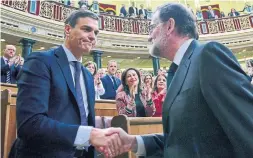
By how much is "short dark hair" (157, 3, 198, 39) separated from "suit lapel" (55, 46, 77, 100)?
23.9 inches

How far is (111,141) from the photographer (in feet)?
4.37

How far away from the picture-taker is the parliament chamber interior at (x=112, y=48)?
6.48ft

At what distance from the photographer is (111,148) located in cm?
135

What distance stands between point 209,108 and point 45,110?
29.4 inches

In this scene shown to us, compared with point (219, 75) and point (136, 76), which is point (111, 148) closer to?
point (219, 75)

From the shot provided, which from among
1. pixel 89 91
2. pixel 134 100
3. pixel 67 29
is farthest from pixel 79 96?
pixel 134 100

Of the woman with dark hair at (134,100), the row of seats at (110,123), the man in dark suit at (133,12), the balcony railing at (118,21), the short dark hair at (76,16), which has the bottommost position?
the row of seats at (110,123)

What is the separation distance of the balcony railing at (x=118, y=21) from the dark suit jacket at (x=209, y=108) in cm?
871

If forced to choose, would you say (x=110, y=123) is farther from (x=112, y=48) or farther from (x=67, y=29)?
(x=112, y=48)

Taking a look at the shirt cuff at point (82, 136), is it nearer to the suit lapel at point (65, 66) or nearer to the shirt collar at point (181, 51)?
the suit lapel at point (65, 66)

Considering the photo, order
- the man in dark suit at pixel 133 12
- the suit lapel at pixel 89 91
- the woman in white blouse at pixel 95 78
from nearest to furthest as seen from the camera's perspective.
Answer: the suit lapel at pixel 89 91, the woman in white blouse at pixel 95 78, the man in dark suit at pixel 133 12

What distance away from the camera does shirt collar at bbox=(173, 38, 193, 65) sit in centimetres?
124

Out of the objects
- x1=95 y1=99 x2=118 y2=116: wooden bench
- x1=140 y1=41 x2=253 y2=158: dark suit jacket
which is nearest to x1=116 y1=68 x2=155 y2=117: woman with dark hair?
x1=95 y1=99 x2=118 y2=116: wooden bench

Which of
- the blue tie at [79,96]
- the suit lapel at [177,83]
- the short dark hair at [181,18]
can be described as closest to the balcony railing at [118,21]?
the blue tie at [79,96]
